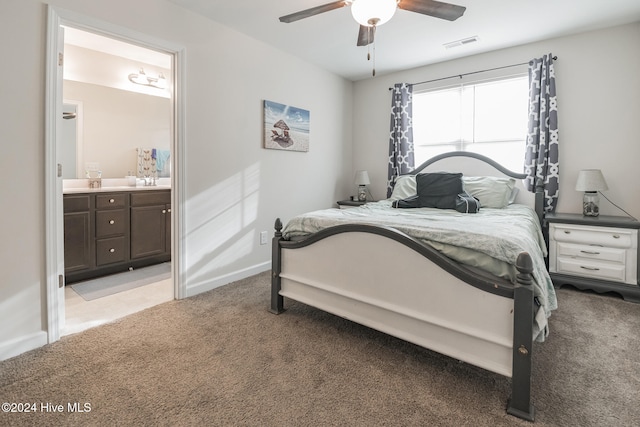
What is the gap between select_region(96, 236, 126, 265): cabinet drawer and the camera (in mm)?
3271

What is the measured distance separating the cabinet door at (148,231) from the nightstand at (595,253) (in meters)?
4.06

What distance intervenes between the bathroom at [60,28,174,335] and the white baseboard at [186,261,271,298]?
0.74ft

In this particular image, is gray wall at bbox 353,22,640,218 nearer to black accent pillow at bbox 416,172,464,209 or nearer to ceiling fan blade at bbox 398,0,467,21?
black accent pillow at bbox 416,172,464,209

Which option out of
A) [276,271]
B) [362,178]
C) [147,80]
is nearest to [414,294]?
[276,271]

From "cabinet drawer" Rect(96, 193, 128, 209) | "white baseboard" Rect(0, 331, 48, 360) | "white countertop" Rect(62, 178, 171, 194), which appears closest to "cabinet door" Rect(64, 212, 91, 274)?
"cabinet drawer" Rect(96, 193, 128, 209)

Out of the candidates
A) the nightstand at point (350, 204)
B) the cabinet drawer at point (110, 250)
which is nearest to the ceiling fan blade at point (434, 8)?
the nightstand at point (350, 204)

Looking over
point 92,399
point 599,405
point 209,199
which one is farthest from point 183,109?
point 599,405

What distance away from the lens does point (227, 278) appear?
3156 mm

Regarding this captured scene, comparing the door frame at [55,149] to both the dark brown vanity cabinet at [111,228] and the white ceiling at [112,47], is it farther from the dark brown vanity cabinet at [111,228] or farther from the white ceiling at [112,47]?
the dark brown vanity cabinet at [111,228]

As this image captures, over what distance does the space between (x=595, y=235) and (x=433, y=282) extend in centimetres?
211

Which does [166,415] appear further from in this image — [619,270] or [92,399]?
[619,270]

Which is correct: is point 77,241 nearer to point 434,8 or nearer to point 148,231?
point 148,231

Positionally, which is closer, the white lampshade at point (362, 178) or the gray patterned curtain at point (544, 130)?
the gray patterned curtain at point (544, 130)

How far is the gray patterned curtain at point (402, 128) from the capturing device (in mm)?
4145
